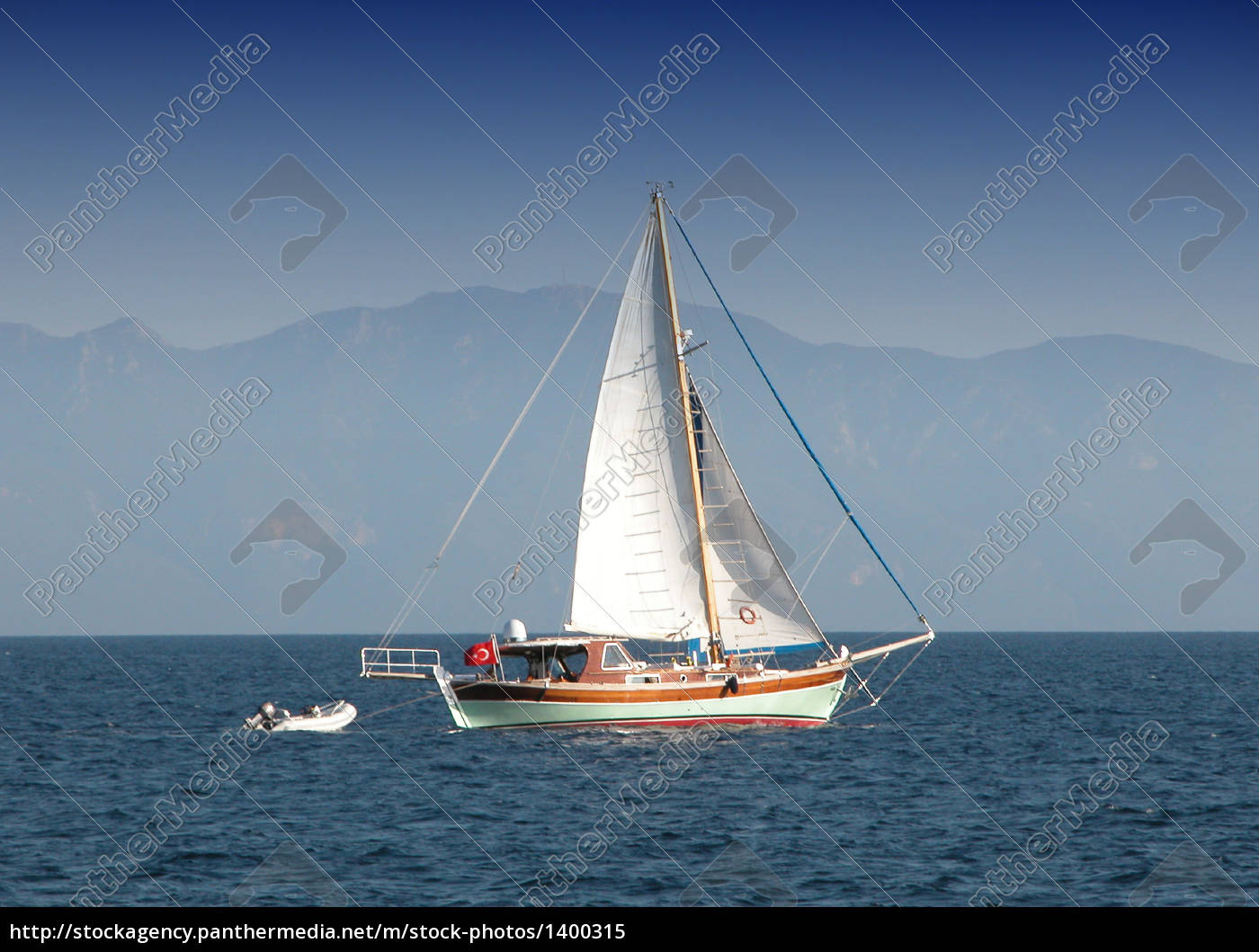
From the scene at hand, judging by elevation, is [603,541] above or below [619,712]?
above

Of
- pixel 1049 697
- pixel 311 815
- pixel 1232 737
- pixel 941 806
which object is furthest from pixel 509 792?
pixel 1049 697

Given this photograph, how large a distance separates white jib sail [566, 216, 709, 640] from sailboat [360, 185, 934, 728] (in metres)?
0.05

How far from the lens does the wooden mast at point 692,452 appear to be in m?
46.1

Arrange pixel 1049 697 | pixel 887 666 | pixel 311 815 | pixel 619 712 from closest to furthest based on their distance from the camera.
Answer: pixel 311 815 → pixel 619 712 → pixel 1049 697 → pixel 887 666

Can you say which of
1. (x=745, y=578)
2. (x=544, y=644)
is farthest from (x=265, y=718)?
(x=745, y=578)

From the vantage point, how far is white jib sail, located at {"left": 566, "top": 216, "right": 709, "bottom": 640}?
46125 mm

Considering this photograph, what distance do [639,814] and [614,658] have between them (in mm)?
14164

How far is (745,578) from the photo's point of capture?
47062 millimetres

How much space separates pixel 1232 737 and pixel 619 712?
27.2 m

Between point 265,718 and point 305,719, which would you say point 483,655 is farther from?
point 265,718
